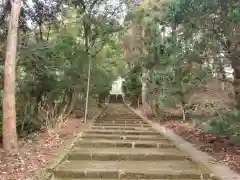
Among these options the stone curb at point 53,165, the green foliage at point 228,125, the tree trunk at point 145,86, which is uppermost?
the tree trunk at point 145,86

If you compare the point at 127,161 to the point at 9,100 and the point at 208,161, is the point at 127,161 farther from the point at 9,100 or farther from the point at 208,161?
the point at 9,100

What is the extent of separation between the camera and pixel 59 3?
14383 mm

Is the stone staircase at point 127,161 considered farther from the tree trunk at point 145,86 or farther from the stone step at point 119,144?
the tree trunk at point 145,86

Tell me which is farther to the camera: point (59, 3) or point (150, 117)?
point (150, 117)

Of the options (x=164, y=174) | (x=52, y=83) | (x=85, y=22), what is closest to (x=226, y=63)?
(x=164, y=174)

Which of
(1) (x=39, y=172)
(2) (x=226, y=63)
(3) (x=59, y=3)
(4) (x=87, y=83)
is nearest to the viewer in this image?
(1) (x=39, y=172)

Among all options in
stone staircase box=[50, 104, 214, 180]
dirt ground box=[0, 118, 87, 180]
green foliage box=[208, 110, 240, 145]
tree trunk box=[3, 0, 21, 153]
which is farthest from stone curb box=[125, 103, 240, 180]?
tree trunk box=[3, 0, 21, 153]

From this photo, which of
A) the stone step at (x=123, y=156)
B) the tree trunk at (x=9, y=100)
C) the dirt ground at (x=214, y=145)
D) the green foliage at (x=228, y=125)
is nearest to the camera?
the green foliage at (x=228, y=125)

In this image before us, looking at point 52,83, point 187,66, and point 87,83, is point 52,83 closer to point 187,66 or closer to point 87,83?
point 87,83

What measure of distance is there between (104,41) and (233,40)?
10353mm

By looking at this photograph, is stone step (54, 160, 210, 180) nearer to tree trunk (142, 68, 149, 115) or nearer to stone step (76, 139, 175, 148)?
stone step (76, 139, 175, 148)

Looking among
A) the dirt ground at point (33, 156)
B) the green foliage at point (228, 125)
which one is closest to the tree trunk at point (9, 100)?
the dirt ground at point (33, 156)

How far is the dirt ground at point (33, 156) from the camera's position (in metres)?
6.00

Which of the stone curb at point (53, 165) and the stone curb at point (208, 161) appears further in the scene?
the stone curb at point (208, 161)
